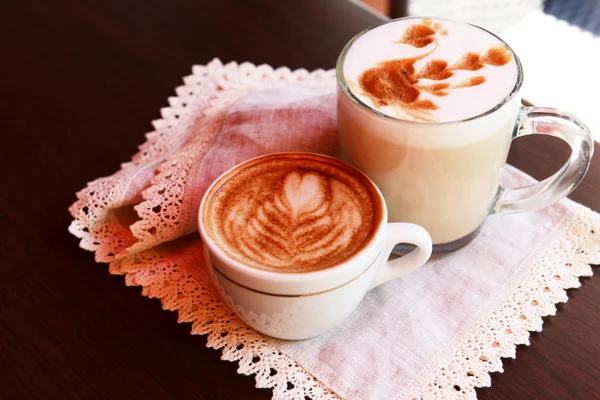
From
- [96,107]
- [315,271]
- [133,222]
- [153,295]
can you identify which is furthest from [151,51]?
[315,271]

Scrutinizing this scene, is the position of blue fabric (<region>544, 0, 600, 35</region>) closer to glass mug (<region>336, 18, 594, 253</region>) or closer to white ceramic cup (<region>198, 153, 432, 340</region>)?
glass mug (<region>336, 18, 594, 253</region>)

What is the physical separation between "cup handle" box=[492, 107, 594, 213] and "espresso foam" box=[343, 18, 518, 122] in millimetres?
Result: 58

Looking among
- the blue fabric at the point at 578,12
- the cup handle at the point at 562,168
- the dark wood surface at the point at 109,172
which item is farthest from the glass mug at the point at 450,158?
the blue fabric at the point at 578,12

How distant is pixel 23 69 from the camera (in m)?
1.00

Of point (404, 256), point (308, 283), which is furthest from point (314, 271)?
point (404, 256)

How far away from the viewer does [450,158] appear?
0.62m

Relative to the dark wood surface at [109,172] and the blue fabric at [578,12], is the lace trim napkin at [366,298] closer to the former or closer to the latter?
the dark wood surface at [109,172]

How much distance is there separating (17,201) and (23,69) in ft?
1.00

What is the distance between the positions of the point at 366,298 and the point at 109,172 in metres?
0.37

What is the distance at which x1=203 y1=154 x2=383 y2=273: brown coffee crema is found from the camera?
1.93ft

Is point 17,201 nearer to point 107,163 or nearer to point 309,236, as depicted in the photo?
point 107,163

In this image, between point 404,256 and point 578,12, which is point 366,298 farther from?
point 578,12

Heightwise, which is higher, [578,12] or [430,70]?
[430,70]

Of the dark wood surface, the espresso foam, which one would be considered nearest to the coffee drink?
the espresso foam
